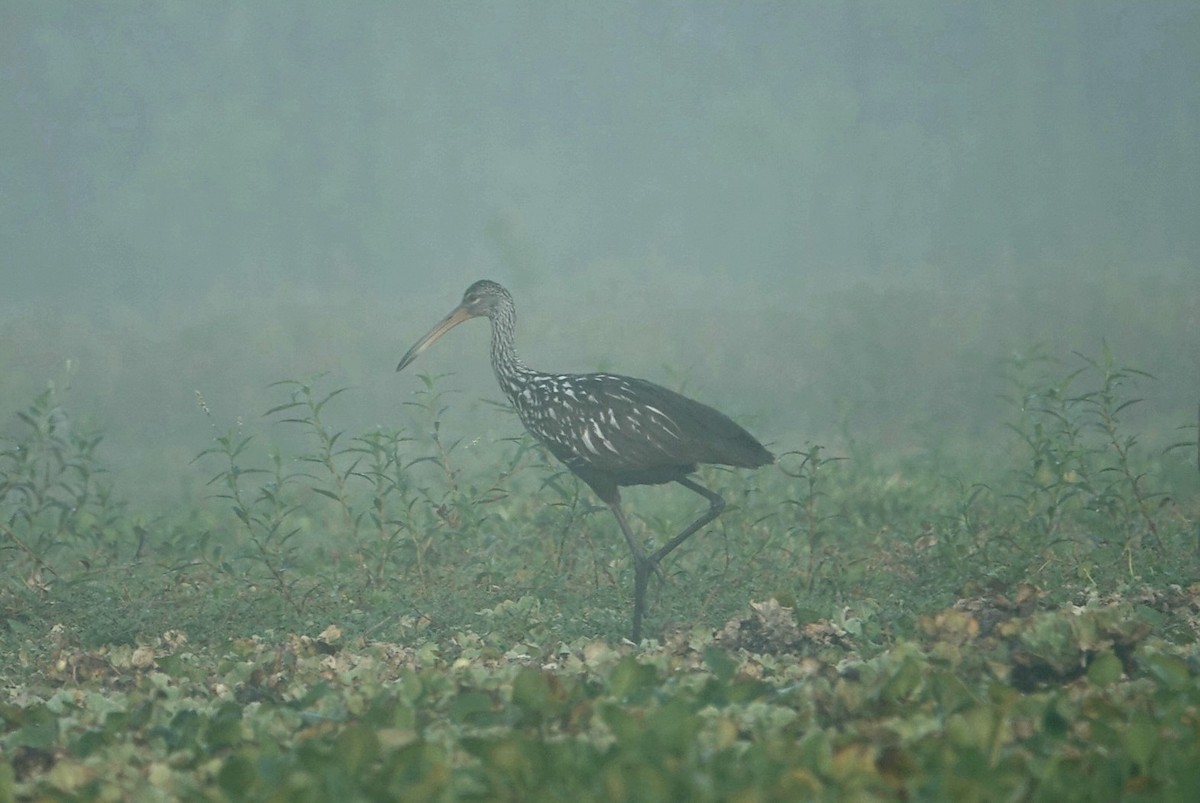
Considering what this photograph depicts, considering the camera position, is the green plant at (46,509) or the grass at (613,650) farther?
the green plant at (46,509)

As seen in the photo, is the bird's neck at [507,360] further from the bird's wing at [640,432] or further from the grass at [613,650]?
the bird's wing at [640,432]

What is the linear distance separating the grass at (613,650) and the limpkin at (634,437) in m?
0.28

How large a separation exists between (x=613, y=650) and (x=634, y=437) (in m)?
1.51

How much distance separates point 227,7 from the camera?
36.4 metres

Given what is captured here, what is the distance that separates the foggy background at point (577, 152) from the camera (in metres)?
32.6

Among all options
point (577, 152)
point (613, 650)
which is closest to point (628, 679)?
point (613, 650)

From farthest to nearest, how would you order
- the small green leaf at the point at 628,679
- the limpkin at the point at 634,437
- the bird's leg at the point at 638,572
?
the limpkin at the point at 634,437
the bird's leg at the point at 638,572
the small green leaf at the point at 628,679

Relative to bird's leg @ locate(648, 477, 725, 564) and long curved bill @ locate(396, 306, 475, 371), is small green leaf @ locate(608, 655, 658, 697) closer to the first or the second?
bird's leg @ locate(648, 477, 725, 564)

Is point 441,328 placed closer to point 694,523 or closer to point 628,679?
point 694,523

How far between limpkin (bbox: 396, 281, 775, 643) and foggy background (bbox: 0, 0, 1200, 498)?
1670 centimetres

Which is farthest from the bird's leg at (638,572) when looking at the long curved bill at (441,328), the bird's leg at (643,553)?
A: the long curved bill at (441,328)

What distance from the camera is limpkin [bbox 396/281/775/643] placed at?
7.39 metres

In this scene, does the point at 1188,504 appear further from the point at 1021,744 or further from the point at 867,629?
the point at 1021,744

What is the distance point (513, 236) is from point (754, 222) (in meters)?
7.34
